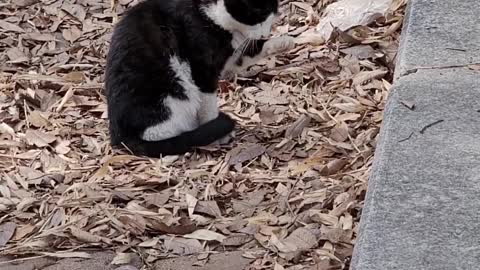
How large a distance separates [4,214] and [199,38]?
1201 millimetres

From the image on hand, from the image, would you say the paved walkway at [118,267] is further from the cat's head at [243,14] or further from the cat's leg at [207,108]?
the cat's head at [243,14]

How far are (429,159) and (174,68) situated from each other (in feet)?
6.17

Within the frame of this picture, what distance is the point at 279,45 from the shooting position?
185 inches

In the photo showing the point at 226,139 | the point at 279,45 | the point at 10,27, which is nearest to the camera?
the point at 226,139

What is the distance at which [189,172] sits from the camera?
3.74m

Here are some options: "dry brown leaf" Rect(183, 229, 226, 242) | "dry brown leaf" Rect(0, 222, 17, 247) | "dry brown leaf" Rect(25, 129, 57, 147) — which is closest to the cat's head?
"dry brown leaf" Rect(25, 129, 57, 147)

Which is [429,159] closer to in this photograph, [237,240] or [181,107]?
[237,240]

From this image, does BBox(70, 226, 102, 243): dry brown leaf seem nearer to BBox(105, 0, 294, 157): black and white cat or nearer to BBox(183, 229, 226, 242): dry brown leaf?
BBox(183, 229, 226, 242): dry brown leaf

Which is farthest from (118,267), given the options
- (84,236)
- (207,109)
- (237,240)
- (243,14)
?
(243,14)

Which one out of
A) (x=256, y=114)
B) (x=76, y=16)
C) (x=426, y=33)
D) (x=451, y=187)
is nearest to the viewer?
(x=451, y=187)

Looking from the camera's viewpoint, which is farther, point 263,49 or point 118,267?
point 263,49

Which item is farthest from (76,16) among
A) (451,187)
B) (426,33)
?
(451,187)

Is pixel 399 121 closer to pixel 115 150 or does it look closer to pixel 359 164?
pixel 359 164

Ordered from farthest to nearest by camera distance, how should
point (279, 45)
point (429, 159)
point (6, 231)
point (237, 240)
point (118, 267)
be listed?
point (279, 45) → point (6, 231) → point (237, 240) → point (118, 267) → point (429, 159)
